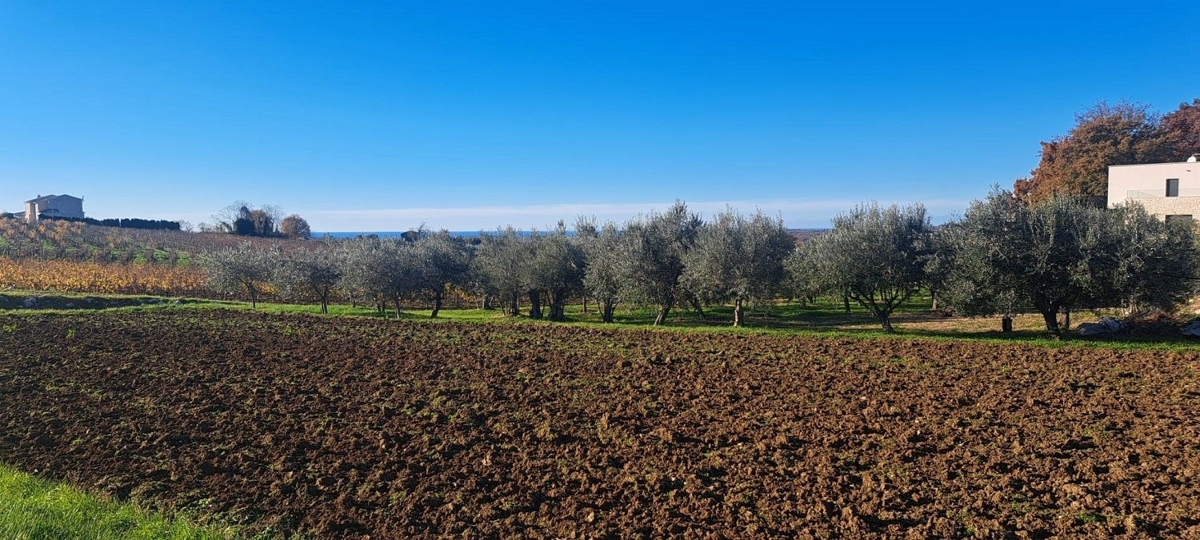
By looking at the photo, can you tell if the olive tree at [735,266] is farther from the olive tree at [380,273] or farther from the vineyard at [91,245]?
the vineyard at [91,245]

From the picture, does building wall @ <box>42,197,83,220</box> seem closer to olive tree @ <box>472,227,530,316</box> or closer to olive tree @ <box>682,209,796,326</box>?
olive tree @ <box>472,227,530,316</box>

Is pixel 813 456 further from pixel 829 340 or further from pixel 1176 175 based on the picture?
pixel 1176 175

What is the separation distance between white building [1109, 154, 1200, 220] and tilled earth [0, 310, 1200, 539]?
3024cm

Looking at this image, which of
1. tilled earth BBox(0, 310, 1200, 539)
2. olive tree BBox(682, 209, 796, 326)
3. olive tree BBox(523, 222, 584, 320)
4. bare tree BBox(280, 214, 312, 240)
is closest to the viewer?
tilled earth BBox(0, 310, 1200, 539)

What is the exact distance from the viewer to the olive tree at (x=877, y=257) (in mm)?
23047

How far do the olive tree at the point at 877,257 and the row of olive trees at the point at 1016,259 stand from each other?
0.04 m

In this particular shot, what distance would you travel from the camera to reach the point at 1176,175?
3903cm

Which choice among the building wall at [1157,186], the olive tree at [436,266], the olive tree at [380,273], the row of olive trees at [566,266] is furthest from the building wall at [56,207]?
the building wall at [1157,186]

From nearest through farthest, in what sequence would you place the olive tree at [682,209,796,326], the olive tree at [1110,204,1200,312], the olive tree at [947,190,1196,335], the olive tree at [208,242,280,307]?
the olive tree at [1110,204,1200,312]
the olive tree at [947,190,1196,335]
the olive tree at [682,209,796,326]
the olive tree at [208,242,280,307]

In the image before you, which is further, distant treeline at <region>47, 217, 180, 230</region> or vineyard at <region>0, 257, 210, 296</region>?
distant treeline at <region>47, 217, 180, 230</region>

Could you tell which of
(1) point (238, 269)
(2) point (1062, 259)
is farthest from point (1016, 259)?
(1) point (238, 269)

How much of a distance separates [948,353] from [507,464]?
47.9ft

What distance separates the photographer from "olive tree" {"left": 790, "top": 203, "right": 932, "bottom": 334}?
75.6 feet

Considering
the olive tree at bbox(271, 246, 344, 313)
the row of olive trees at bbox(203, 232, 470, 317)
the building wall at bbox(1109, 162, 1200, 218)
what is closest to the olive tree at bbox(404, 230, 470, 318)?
the row of olive trees at bbox(203, 232, 470, 317)
